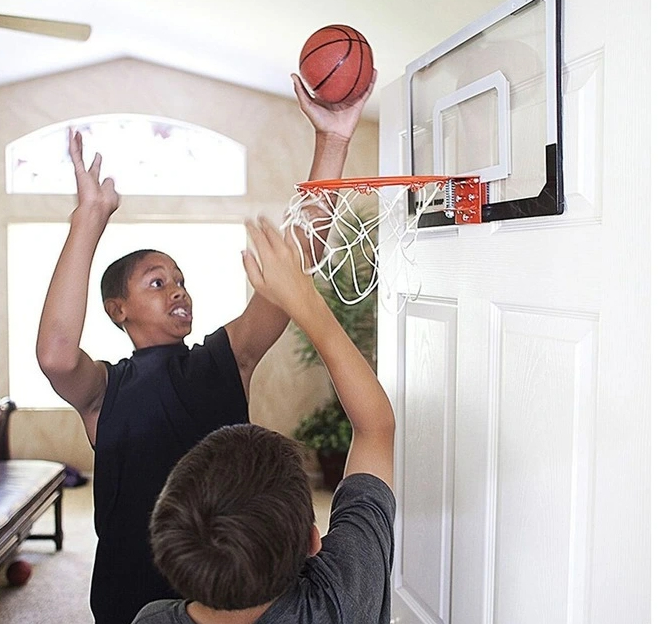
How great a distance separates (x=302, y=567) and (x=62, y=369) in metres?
0.72

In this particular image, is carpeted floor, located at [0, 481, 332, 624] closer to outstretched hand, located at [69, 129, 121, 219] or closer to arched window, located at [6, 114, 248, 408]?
arched window, located at [6, 114, 248, 408]

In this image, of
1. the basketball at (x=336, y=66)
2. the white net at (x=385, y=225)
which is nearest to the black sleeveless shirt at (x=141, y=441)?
the white net at (x=385, y=225)

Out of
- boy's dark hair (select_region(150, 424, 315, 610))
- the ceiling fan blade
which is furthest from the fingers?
the ceiling fan blade

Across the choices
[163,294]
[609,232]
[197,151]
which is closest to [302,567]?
[609,232]

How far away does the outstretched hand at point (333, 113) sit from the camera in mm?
1435

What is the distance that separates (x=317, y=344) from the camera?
109cm

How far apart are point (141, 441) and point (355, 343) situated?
2721mm

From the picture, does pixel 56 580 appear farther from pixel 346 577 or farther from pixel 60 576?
pixel 346 577

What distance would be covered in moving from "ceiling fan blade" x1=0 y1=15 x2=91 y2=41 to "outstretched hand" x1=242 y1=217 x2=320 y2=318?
2.10 metres

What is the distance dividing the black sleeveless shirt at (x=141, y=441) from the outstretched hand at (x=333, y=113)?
1.85 feet

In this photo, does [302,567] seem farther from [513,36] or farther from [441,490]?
[513,36]

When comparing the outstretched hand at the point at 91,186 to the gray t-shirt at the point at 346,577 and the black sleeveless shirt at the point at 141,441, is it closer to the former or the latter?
the black sleeveless shirt at the point at 141,441

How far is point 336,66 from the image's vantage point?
4.53 ft

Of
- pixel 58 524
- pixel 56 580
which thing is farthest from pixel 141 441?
pixel 58 524
